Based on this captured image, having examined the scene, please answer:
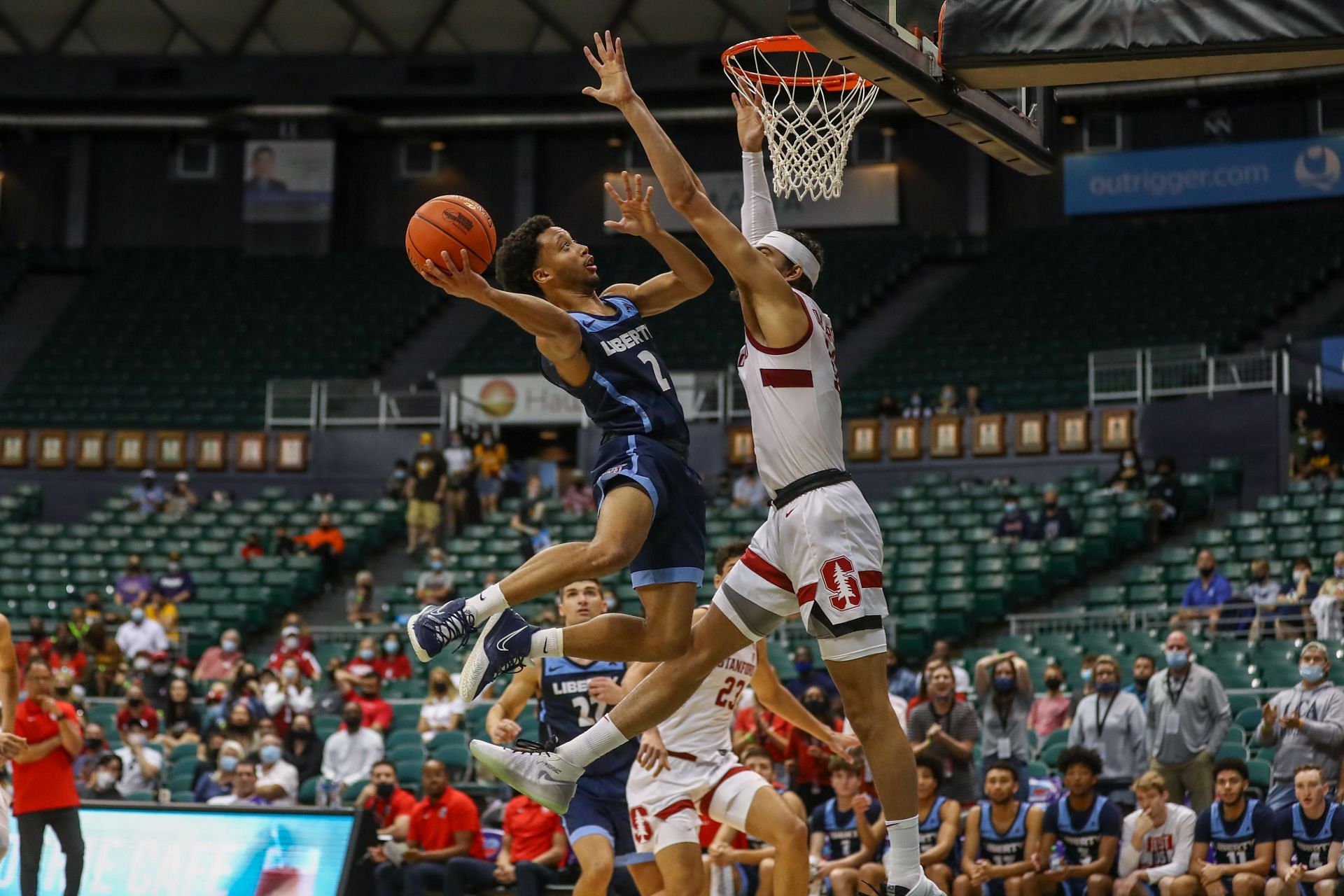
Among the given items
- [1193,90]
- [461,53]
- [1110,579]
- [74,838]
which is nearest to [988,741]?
[74,838]

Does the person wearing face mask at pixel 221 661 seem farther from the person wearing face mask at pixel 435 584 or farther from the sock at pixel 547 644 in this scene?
the sock at pixel 547 644

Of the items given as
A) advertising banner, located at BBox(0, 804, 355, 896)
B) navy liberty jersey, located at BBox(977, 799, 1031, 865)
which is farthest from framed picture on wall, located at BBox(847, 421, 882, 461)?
advertising banner, located at BBox(0, 804, 355, 896)

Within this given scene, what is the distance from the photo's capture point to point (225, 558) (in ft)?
82.9

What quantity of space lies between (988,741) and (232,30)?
27.9 meters

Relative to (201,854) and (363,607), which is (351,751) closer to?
(201,854)

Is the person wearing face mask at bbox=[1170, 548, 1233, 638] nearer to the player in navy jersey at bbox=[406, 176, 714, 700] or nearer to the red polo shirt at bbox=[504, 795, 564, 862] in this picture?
the red polo shirt at bbox=[504, 795, 564, 862]

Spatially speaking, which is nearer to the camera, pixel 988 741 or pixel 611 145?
pixel 988 741

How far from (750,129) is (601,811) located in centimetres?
426

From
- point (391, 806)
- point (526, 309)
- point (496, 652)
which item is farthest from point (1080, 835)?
point (526, 309)

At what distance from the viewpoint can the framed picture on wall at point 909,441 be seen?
87.7 ft

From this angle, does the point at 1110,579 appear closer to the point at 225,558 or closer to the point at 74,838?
the point at 225,558

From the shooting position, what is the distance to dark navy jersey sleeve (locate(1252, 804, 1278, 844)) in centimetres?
1116

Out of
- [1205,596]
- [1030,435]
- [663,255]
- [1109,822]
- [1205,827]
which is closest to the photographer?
[663,255]

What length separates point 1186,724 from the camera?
42.3ft
